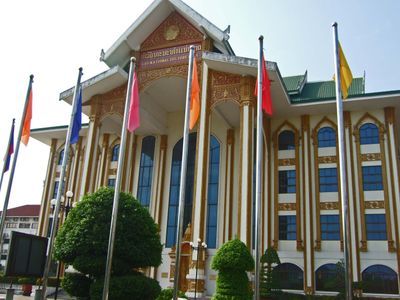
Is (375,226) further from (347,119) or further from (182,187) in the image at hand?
(182,187)

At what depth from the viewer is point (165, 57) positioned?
23484 mm

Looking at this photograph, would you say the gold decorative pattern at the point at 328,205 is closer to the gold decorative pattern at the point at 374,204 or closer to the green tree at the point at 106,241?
the gold decorative pattern at the point at 374,204

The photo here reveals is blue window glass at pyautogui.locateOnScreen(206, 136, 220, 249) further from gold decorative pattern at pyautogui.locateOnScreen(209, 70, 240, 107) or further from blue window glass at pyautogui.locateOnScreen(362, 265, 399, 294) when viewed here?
blue window glass at pyautogui.locateOnScreen(362, 265, 399, 294)

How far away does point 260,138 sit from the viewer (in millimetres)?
11867

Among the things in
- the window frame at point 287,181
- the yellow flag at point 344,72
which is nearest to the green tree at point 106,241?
the yellow flag at point 344,72

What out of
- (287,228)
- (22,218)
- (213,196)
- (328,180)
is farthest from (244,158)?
(22,218)

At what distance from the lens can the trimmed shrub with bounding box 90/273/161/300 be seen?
40.9ft

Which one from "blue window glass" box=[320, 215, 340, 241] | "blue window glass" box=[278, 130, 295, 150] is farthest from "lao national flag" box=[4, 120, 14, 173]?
"blue window glass" box=[320, 215, 340, 241]

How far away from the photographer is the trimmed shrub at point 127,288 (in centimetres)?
1245

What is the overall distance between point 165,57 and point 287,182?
375 inches

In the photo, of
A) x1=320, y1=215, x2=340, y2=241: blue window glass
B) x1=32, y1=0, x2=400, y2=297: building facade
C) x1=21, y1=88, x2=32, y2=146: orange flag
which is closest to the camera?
x1=21, y1=88, x2=32, y2=146: orange flag

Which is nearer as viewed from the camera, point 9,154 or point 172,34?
point 9,154

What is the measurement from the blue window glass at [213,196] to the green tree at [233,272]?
6299 millimetres

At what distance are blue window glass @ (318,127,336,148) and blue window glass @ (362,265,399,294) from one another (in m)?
6.60
